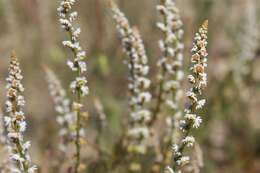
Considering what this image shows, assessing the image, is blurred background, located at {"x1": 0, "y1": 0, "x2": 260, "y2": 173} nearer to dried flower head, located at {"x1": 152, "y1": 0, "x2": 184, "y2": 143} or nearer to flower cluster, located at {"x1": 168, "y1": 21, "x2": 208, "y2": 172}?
dried flower head, located at {"x1": 152, "y1": 0, "x2": 184, "y2": 143}

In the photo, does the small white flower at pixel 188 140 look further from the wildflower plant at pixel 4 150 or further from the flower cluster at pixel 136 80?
the wildflower plant at pixel 4 150

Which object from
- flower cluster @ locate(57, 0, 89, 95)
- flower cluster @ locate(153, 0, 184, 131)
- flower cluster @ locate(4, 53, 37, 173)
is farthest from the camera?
flower cluster @ locate(153, 0, 184, 131)

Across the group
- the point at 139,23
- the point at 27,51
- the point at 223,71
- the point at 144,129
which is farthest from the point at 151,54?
the point at 144,129

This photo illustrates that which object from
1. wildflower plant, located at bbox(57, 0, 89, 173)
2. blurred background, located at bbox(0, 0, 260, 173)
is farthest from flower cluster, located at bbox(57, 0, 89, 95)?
blurred background, located at bbox(0, 0, 260, 173)

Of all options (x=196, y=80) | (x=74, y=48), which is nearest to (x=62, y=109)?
(x=74, y=48)

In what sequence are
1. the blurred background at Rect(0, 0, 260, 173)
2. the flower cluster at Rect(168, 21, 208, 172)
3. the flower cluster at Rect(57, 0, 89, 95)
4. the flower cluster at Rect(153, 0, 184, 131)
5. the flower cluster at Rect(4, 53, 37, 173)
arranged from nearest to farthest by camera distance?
the flower cluster at Rect(168, 21, 208, 172) → the flower cluster at Rect(4, 53, 37, 173) → the flower cluster at Rect(57, 0, 89, 95) → the flower cluster at Rect(153, 0, 184, 131) → the blurred background at Rect(0, 0, 260, 173)

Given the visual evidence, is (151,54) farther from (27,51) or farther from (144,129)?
(144,129)

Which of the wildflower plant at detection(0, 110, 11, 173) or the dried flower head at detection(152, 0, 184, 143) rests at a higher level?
the dried flower head at detection(152, 0, 184, 143)
